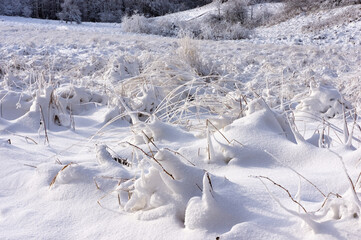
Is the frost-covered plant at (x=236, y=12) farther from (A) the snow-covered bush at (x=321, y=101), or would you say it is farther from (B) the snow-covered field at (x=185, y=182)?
(B) the snow-covered field at (x=185, y=182)

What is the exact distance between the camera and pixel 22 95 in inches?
105

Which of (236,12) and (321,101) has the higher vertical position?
(236,12)

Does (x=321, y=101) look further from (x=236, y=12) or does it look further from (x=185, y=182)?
(x=236, y=12)

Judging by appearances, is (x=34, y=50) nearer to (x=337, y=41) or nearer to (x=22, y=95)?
(x=22, y=95)

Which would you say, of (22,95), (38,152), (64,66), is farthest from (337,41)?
(38,152)

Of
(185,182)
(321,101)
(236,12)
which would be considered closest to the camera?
(185,182)

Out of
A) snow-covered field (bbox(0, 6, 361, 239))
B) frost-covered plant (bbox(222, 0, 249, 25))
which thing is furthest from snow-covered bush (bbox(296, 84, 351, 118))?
frost-covered plant (bbox(222, 0, 249, 25))

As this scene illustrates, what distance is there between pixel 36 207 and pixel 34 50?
5.53m

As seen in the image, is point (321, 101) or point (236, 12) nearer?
point (321, 101)

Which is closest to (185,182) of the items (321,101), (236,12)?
(321,101)

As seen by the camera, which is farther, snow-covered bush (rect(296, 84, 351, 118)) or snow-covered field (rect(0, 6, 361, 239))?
snow-covered bush (rect(296, 84, 351, 118))

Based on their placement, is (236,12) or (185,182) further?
(236,12)

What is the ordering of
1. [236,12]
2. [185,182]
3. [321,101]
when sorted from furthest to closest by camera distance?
[236,12] → [321,101] → [185,182]

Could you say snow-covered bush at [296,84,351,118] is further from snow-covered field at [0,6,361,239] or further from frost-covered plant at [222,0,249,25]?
frost-covered plant at [222,0,249,25]
